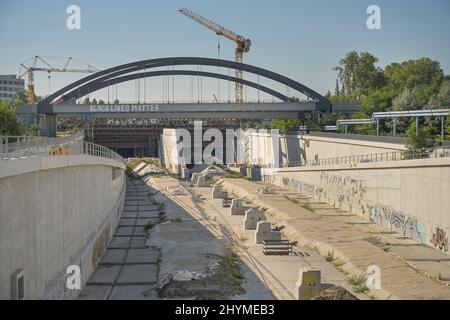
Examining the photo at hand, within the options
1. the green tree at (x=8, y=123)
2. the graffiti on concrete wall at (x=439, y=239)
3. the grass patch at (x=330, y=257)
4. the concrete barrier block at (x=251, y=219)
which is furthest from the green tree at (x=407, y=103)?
the grass patch at (x=330, y=257)

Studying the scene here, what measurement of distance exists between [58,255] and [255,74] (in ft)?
261

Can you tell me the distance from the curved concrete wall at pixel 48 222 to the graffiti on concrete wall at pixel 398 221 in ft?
54.1

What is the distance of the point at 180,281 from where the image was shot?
24.3 m

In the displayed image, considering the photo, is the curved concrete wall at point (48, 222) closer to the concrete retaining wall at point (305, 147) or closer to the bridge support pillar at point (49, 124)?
the concrete retaining wall at point (305, 147)

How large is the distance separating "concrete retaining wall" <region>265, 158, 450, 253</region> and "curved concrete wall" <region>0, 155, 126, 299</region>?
645 inches

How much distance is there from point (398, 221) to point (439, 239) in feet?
18.7

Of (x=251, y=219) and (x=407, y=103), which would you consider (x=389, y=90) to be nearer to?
(x=407, y=103)

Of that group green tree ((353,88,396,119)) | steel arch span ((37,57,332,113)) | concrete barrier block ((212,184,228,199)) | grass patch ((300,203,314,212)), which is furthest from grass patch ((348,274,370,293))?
steel arch span ((37,57,332,113))

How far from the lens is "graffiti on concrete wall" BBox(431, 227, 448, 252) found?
3006 cm

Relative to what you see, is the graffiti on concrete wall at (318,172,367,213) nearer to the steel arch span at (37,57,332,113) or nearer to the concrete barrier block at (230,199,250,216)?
the concrete barrier block at (230,199,250,216)

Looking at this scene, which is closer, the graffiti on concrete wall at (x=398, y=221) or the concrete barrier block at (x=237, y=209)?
the graffiti on concrete wall at (x=398, y=221)

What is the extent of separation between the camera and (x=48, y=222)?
18734mm

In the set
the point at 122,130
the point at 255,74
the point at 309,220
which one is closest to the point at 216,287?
the point at 309,220

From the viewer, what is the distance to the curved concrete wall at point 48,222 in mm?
14820
